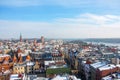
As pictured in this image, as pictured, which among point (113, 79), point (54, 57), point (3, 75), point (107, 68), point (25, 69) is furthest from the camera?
point (54, 57)

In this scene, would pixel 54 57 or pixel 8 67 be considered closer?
pixel 8 67

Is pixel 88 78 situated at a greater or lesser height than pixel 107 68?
lesser

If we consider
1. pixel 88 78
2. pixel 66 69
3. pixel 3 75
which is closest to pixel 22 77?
pixel 3 75

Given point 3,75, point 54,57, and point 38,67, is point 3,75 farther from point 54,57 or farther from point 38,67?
point 54,57

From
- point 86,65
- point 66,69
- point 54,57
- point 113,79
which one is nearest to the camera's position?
point 113,79

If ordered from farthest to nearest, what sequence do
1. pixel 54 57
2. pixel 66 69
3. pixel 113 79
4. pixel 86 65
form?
pixel 54 57 < pixel 86 65 < pixel 66 69 < pixel 113 79

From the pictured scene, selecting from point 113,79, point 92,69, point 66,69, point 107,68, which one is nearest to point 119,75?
point 113,79

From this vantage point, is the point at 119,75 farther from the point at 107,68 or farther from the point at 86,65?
the point at 86,65

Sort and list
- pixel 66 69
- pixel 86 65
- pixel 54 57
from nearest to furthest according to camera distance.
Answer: pixel 66 69, pixel 86 65, pixel 54 57

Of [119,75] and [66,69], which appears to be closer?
[119,75]
